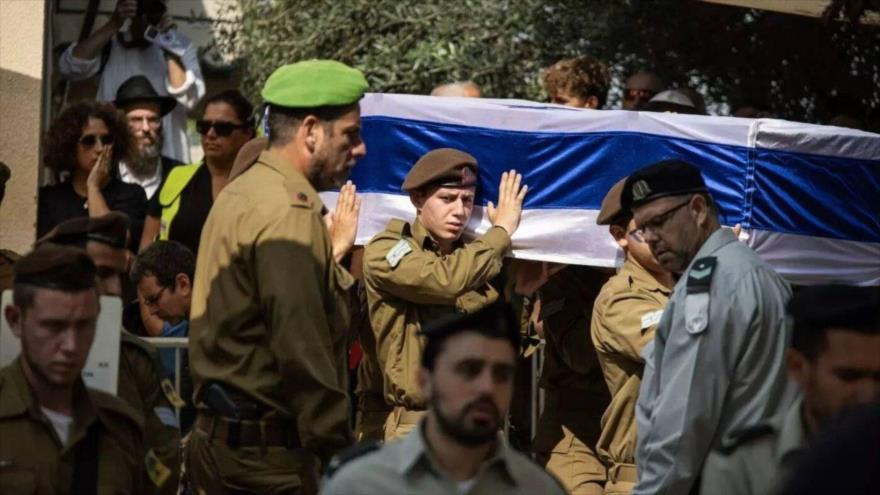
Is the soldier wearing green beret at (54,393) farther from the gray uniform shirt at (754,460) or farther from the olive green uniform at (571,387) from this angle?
the olive green uniform at (571,387)

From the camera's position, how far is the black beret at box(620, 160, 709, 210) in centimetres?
707

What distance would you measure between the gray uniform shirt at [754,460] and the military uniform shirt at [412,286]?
2451 mm

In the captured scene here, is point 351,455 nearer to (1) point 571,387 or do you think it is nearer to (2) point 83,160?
(1) point 571,387

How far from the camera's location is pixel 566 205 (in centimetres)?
873

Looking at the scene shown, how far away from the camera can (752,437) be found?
5.91 m

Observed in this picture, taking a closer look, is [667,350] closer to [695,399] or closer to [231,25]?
[695,399]

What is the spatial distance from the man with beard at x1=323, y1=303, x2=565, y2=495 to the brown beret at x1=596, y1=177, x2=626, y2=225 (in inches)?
112

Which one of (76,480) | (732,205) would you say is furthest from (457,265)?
(76,480)

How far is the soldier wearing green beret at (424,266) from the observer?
824 centimetres

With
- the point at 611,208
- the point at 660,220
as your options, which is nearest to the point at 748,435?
the point at 660,220

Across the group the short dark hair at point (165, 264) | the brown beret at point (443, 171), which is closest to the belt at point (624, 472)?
the brown beret at point (443, 171)

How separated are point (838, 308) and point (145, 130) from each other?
6.42m

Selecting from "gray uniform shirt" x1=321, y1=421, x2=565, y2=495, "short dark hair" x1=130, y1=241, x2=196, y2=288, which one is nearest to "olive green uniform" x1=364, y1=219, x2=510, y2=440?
"short dark hair" x1=130, y1=241, x2=196, y2=288

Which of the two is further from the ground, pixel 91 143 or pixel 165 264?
pixel 91 143
